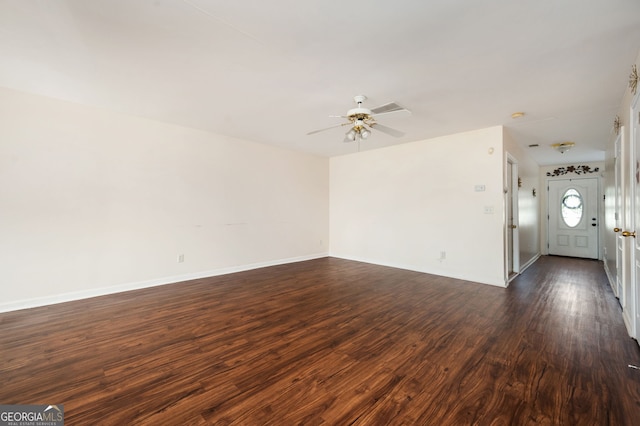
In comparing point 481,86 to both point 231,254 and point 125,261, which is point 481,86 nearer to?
point 231,254

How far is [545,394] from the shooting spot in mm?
1755

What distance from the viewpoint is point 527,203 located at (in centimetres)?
621

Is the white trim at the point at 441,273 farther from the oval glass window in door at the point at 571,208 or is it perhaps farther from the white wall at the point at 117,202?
the oval glass window in door at the point at 571,208

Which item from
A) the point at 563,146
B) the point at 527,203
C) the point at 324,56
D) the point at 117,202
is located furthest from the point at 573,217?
the point at 117,202

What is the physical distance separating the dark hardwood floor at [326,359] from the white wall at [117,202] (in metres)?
0.51

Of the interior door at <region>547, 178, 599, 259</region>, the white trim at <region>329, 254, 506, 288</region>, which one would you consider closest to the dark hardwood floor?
the white trim at <region>329, 254, 506, 288</region>

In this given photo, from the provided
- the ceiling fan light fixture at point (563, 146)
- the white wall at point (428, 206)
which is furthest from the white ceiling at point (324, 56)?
the ceiling fan light fixture at point (563, 146)

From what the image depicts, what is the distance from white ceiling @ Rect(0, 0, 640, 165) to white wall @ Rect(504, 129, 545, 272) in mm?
1507

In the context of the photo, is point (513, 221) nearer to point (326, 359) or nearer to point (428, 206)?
point (428, 206)

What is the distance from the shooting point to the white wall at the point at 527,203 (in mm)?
5328

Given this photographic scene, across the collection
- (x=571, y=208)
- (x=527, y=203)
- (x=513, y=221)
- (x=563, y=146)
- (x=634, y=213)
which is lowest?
(x=513, y=221)

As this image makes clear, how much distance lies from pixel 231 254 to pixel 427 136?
4413mm

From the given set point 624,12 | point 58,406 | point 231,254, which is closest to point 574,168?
point 624,12

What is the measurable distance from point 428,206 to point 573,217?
16.9ft
